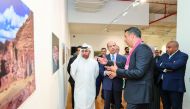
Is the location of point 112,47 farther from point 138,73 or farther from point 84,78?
point 138,73

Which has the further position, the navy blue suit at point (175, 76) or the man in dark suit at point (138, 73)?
the navy blue suit at point (175, 76)

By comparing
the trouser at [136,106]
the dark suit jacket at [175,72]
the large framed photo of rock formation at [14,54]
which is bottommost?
the trouser at [136,106]

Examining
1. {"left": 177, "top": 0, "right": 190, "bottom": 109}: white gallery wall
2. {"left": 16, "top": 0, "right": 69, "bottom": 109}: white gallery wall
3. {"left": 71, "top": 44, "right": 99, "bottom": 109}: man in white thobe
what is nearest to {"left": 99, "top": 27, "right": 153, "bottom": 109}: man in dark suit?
{"left": 16, "top": 0, "right": 69, "bottom": 109}: white gallery wall

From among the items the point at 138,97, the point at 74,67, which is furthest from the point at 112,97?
the point at 138,97

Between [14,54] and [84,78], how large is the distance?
3121 mm

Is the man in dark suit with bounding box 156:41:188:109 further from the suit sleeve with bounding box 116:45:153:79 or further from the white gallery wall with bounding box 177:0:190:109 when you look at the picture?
the suit sleeve with bounding box 116:45:153:79

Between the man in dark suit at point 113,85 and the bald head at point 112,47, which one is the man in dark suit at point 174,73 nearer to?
the man in dark suit at point 113,85

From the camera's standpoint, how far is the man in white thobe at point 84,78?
4.16 m

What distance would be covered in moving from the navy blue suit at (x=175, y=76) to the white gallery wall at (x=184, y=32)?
129 millimetres

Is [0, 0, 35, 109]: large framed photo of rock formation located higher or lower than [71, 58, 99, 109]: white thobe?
higher

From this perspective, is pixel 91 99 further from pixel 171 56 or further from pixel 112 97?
pixel 171 56

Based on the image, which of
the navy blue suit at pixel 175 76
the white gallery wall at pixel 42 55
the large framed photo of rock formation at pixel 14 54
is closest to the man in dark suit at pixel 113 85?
the navy blue suit at pixel 175 76

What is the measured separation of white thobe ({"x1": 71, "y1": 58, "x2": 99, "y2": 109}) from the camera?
164 inches

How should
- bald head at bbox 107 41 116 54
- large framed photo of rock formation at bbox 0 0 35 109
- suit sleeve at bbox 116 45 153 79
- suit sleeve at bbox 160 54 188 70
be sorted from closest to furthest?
1. large framed photo of rock formation at bbox 0 0 35 109
2. suit sleeve at bbox 116 45 153 79
3. suit sleeve at bbox 160 54 188 70
4. bald head at bbox 107 41 116 54
